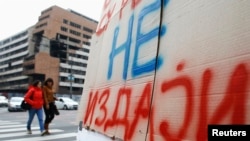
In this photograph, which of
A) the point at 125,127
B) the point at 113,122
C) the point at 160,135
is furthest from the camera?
the point at 113,122

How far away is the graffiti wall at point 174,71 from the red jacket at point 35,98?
6.07 metres

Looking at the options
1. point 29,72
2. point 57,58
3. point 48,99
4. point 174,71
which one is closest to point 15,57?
point 29,72

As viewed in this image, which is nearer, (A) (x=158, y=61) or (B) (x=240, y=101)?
(B) (x=240, y=101)

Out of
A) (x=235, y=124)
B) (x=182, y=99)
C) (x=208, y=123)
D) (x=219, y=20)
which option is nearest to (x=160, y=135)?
(x=182, y=99)

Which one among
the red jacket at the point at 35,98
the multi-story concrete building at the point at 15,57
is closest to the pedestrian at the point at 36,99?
the red jacket at the point at 35,98

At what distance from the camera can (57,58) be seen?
315 feet

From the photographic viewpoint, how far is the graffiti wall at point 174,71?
1.37 m

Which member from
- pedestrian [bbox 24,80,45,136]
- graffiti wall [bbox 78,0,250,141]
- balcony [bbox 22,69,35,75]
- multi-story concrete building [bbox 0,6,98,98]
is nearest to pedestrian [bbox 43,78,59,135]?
pedestrian [bbox 24,80,45,136]

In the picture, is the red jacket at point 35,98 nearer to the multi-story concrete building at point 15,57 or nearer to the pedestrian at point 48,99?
the pedestrian at point 48,99

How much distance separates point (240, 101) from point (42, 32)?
101 m

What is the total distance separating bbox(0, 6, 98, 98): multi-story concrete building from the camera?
94750 millimetres

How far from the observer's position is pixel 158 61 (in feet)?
6.29

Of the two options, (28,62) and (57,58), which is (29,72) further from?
(57,58)

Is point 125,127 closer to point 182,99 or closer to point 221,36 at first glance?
point 182,99
